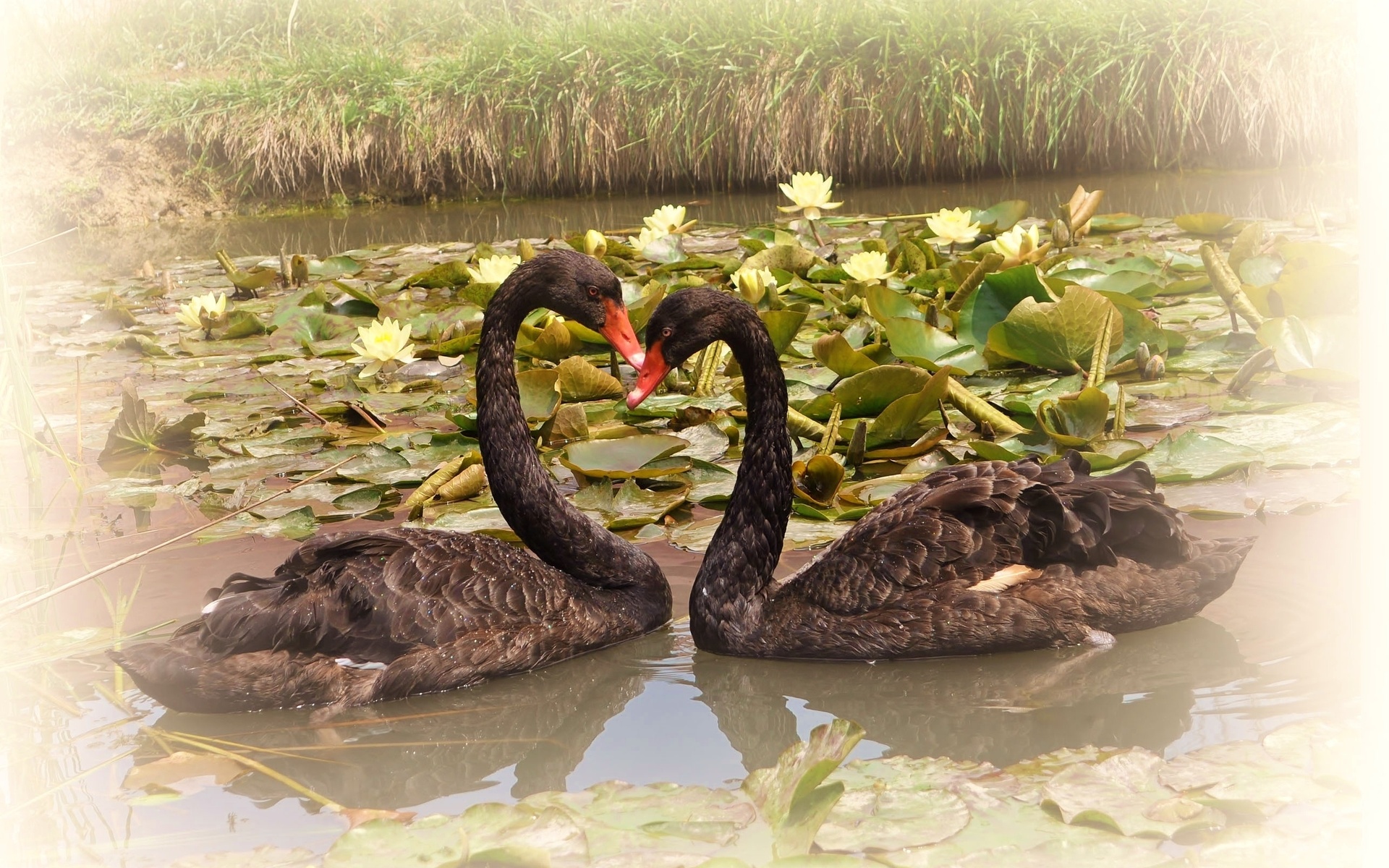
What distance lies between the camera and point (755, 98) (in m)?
11.9

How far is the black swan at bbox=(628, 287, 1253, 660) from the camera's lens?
350 centimetres

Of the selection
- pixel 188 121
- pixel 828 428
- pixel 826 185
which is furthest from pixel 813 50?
pixel 828 428

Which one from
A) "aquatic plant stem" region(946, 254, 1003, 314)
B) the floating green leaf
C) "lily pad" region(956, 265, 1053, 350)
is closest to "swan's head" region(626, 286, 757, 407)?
the floating green leaf

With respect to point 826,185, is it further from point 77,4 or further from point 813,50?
point 77,4

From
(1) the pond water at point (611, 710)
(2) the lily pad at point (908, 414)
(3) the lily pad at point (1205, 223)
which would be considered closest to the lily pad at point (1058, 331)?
(2) the lily pad at point (908, 414)

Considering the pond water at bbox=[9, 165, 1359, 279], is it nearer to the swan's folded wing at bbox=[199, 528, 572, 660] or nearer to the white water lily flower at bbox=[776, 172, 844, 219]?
the white water lily flower at bbox=[776, 172, 844, 219]

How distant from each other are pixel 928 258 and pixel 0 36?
4.34 m

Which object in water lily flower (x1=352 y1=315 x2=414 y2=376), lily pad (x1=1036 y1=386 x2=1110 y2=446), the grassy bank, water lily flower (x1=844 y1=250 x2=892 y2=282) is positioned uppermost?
the grassy bank

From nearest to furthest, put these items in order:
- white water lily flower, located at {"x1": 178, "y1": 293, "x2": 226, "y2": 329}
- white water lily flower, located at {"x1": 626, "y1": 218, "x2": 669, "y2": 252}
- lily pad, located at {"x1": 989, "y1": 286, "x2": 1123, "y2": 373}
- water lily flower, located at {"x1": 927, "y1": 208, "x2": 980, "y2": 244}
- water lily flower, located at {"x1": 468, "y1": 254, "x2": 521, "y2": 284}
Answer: lily pad, located at {"x1": 989, "y1": 286, "x2": 1123, "y2": 373} < water lily flower, located at {"x1": 468, "y1": 254, "x2": 521, "y2": 284} < water lily flower, located at {"x1": 927, "y1": 208, "x2": 980, "y2": 244} < white water lily flower, located at {"x1": 178, "y1": 293, "x2": 226, "y2": 329} < white water lily flower, located at {"x1": 626, "y1": 218, "x2": 669, "y2": 252}

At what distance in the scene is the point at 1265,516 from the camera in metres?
3.96

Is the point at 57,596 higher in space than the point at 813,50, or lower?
lower

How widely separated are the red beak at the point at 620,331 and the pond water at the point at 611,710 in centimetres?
73

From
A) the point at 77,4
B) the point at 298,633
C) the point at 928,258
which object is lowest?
the point at 298,633

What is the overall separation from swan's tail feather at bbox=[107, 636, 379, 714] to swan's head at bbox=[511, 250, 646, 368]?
1285 millimetres
